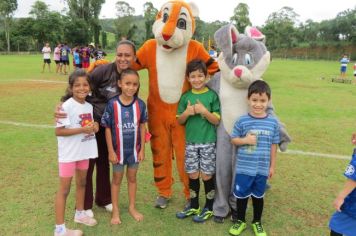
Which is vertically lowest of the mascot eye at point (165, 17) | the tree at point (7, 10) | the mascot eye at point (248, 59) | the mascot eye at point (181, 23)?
the mascot eye at point (248, 59)

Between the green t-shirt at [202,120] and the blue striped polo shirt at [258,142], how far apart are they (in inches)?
13.0

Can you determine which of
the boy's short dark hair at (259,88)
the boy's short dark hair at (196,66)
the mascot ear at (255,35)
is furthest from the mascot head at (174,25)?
the boy's short dark hair at (259,88)

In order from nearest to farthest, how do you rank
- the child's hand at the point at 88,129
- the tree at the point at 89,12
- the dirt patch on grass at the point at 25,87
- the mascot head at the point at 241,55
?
the child's hand at the point at 88,129, the mascot head at the point at 241,55, the dirt patch on grass at the point at 25,87, the tree at the point at 89,12

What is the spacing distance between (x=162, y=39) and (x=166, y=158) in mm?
1248

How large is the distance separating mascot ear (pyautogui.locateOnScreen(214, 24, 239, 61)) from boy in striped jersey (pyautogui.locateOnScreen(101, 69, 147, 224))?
85 cm

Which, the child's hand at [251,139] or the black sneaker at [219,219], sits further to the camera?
the black sneaker at [219,219]

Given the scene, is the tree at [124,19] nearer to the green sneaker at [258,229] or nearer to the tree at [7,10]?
the tree at [7,10]

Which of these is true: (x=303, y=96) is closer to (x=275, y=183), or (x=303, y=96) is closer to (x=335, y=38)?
(x=275, y=183)

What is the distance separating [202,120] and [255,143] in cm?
59

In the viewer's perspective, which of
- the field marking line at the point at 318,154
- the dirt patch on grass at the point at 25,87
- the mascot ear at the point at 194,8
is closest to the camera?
the mascot ear at the point at 194,8

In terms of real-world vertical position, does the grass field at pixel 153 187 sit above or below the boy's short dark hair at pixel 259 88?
below

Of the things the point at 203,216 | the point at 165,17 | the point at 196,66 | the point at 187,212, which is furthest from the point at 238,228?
the point at 165,17

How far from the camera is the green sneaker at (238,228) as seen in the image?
326 cm

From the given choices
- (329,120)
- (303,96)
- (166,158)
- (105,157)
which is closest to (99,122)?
(105,157)
